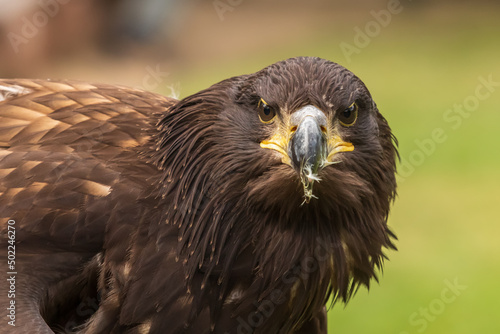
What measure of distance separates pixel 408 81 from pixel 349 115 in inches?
465

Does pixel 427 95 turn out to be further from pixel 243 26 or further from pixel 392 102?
pixel 243 26

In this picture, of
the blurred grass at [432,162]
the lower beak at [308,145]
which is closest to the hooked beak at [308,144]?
the lower beak at [308,145]

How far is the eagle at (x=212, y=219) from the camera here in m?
3.64

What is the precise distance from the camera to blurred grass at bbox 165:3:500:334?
8.25 meters

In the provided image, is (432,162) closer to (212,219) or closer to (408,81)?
(408,81)

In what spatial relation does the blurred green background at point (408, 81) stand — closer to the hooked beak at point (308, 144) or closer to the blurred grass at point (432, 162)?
the blurred grass at point (432, 162)

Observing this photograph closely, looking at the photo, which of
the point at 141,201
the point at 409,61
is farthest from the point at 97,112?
the point at 409,61

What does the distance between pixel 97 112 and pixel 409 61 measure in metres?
12.7

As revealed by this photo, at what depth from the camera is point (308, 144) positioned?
339 cm

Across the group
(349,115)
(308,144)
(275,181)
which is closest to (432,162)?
(349,115)

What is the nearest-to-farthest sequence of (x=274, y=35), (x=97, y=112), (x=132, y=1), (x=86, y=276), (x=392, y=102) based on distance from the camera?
(x=86, y=276) → (x=97, y=112) → (x=392, y=102) → (x=132, y=1) → (x=274, y=35)

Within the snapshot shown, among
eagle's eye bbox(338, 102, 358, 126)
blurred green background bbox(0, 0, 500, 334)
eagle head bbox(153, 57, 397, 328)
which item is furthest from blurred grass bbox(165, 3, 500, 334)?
eagle's eye bbox(338, 102, 358, 126)

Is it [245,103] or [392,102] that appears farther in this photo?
[392,102]

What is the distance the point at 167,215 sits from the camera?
12.3ft
